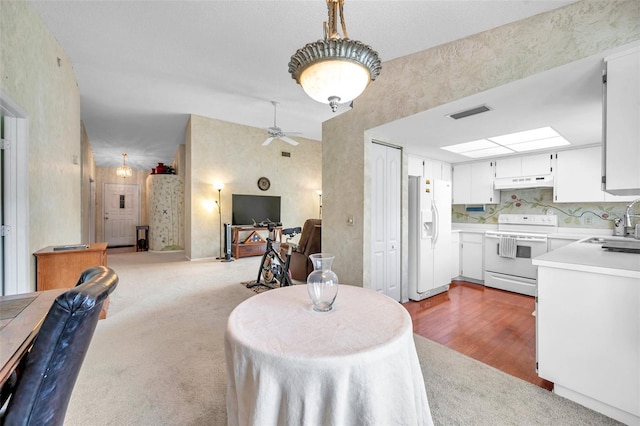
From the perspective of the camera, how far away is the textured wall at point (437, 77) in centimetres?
168

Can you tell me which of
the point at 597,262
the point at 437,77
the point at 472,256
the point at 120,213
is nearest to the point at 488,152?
the point at 472,256

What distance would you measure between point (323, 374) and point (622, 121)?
2.28 m

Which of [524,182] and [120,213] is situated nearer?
[524,182]

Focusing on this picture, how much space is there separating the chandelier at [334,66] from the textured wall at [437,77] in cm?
→ 127

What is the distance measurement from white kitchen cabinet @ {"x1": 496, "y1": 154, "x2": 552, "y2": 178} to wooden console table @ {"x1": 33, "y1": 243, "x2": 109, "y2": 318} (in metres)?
5.63

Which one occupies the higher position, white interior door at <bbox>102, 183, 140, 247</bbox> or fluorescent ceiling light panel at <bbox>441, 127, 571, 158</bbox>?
fluorescent ceiling light panel at <bbox>441, 127, 571, 158</bbox>

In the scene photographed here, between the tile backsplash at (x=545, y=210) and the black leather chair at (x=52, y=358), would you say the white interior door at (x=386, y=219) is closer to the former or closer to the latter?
the tile backsplash at (x=545, y=210)

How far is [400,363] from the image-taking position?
1.00 metres

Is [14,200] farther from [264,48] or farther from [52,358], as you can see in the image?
[264,48]

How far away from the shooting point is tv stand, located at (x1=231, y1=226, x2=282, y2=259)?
6301mm

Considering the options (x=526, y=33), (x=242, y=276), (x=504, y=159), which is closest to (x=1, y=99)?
(x=242, y=276)

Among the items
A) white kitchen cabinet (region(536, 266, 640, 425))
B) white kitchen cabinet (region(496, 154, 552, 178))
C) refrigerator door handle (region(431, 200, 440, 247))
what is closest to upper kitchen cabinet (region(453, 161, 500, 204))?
white kitchen cabinet (region(496, 154, 552, 178))

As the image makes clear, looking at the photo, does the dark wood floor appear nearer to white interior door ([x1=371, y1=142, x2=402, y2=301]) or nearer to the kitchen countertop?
white interior door ([x1=371, y1=142, x2=402, y2=301])

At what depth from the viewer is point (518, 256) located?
3.88 metres
